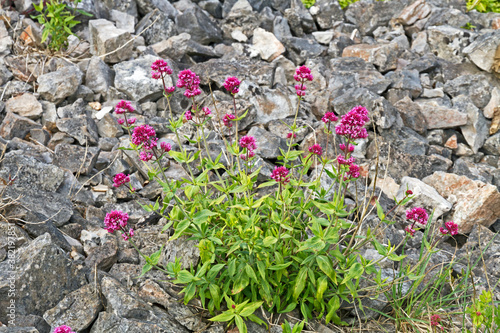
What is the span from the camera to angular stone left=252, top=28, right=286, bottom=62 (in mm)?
7656

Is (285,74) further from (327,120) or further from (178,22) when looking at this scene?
(327,120)

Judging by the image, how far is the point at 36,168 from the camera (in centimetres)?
468

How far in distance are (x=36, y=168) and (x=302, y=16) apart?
5879mm

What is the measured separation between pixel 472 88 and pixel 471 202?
2810 mm

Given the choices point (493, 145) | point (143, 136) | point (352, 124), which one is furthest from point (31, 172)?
point (493, 145)

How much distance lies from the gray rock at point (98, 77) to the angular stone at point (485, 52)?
597cm

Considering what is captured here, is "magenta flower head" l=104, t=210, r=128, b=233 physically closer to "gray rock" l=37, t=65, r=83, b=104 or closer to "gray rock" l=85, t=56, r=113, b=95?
"gray rock" l=37, t=65, r=83, b=104

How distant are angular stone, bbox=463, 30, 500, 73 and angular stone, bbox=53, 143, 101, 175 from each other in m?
6.28

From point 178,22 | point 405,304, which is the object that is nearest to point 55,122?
point 178,22

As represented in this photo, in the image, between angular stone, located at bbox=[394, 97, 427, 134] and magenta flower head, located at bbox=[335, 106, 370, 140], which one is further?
angular stone, located at bbox=[394, 97, 427, 134]

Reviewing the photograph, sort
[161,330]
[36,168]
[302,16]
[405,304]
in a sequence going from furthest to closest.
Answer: [302,16], [36,168], [405,304], [161,330]

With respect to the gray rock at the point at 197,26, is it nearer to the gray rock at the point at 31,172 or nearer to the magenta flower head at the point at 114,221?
the gray rock at the point at 31,172

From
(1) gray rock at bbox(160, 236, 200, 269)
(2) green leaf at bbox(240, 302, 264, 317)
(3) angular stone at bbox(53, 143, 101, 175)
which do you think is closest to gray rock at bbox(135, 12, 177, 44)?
(3) angular stone at bbox(53, 143, 101, 175)

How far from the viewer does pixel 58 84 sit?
6.05 metres
